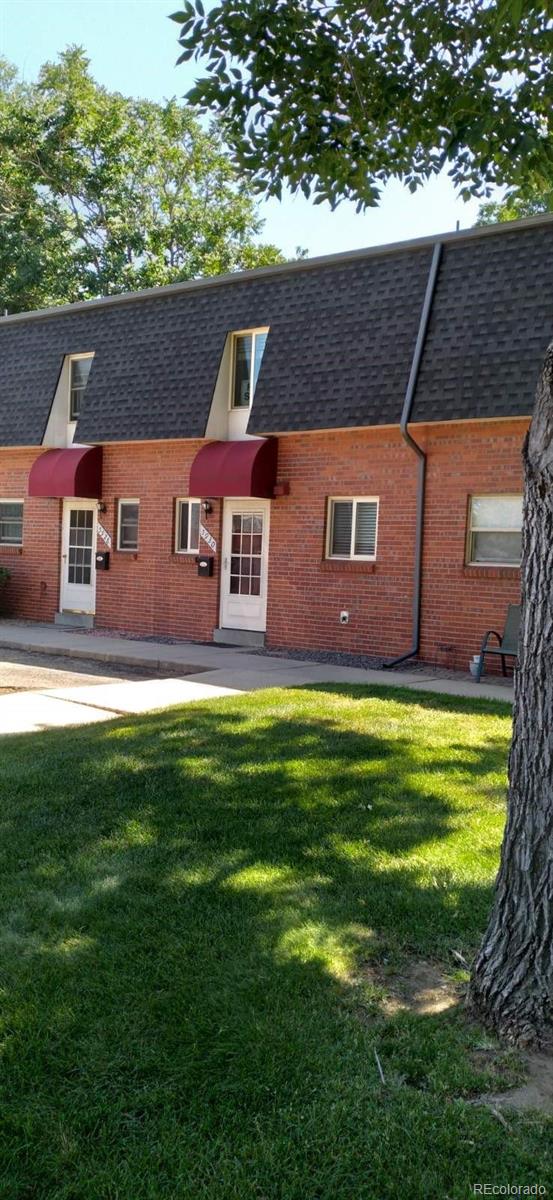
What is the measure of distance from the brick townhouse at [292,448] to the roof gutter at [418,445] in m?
0.03

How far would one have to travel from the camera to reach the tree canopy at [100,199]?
33.2m

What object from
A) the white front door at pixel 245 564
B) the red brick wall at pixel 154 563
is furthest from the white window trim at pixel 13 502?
the white front door at pixel 245 564

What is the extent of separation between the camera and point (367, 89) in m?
7.82

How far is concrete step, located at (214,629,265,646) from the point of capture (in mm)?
16594

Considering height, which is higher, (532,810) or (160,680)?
(532,810)

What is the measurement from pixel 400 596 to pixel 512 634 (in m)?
2.30

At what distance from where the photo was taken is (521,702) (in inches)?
137

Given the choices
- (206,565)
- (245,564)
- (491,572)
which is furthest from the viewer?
(206,565)

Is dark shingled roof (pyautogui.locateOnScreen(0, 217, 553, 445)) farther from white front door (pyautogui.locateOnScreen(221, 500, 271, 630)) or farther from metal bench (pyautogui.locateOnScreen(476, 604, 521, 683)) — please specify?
metal bench (pyautogui.locateOnScreen(476, 604, 521, 683))

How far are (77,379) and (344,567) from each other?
26.0 feet

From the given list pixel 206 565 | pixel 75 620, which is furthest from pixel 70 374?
pixel 206 565

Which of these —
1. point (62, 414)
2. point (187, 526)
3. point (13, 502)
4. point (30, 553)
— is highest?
point (62, 414)

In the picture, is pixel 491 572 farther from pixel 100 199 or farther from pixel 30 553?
pixel 100 199

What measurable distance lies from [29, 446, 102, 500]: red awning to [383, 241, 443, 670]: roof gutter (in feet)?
22.9
